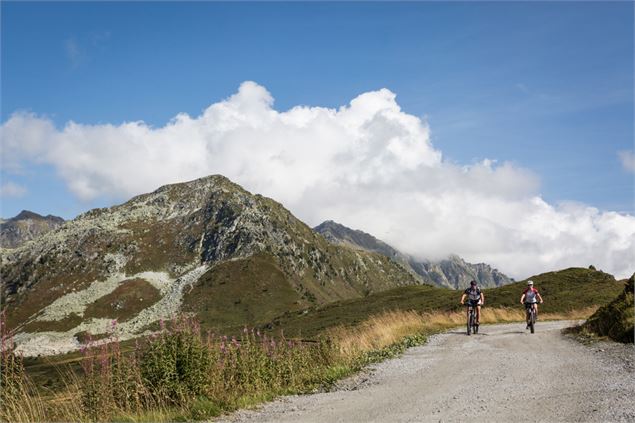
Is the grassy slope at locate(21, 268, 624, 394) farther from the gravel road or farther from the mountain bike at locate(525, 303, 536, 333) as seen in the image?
the mountain bike at locate(525, 303, 536, 333)

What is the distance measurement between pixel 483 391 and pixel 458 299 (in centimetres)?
8263

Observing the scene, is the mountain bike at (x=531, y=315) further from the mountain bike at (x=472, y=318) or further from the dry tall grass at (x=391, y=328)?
the dry tall grass at (x=391, y=328)

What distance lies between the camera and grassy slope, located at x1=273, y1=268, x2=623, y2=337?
200 ft

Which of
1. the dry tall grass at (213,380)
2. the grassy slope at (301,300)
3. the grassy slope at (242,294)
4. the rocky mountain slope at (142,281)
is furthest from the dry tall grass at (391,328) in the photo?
the rocky mountain slope at (142,281)

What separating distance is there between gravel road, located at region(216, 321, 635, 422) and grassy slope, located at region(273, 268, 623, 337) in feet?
140

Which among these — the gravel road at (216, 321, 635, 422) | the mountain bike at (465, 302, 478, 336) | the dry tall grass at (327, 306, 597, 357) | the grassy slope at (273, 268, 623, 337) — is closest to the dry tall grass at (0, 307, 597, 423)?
the gravel road at (216, 321, 635, 422)

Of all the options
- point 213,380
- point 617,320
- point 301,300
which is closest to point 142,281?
point 301,300

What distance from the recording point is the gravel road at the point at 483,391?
988 centimetres

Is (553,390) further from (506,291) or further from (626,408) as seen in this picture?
(506,291)

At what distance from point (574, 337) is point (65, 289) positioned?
172376 mm

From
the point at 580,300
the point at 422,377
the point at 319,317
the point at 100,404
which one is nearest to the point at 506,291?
the point at 580,300

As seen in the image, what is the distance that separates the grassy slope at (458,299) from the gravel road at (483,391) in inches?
1682

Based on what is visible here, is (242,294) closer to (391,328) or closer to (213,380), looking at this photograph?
(391,328)

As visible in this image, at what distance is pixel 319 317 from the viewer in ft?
376
